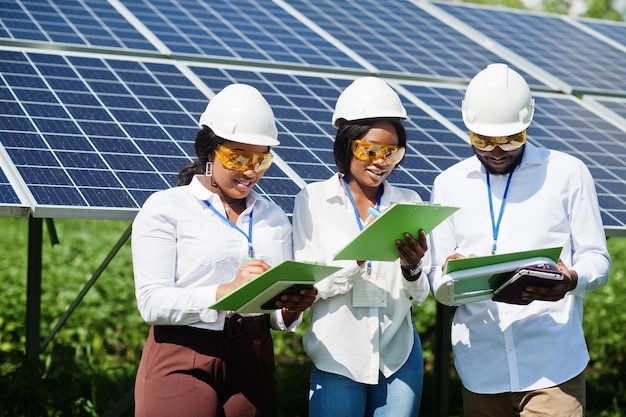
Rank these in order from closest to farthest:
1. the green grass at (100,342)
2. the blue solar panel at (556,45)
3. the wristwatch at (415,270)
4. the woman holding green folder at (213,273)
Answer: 1. the woman holding green folder at (213,273)
2. the wristwatch at (415,270)
3. the green grass at (100,342)
4. the blue solar panel at (556,45)

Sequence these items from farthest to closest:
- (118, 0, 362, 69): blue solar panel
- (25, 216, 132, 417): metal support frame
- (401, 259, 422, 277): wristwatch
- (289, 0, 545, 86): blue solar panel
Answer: (289, 0, 545, 86): blue solar panel, (118, 0, 362, 69): blue solar panel, (25, 216, 132, 417): metal support frame, (401, 259, 422, 277): wristwatch

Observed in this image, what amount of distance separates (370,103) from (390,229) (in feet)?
2.37

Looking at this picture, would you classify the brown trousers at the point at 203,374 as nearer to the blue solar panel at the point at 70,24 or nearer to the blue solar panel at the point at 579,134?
the blue solar panel at the point at 579,134

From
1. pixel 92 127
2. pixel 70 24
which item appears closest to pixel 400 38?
pixel 70 24

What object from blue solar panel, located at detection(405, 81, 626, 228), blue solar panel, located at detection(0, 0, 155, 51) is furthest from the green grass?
blue solar panel, located at detection(0, 0, 155, 51)

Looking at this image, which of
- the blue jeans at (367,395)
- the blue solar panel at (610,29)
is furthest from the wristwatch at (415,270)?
the blue solar panel at (610,29)

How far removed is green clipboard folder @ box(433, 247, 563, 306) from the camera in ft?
14.8

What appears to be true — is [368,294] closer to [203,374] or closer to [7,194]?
[203,374]

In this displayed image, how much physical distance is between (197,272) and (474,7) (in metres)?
7.82

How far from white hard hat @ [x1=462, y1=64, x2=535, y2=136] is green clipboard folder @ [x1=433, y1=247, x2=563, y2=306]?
67 centimetres

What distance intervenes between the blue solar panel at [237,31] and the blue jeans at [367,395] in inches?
158

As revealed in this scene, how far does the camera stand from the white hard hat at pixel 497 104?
4906mm

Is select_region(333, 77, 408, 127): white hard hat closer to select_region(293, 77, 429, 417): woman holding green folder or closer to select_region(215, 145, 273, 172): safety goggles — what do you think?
select_region(293, 77, 429, 417): woman holding green folder

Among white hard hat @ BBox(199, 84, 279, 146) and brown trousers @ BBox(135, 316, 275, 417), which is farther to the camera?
white hard hat @ BBox(199, 84, 279, 146)
